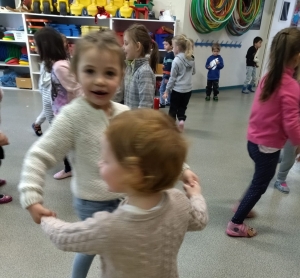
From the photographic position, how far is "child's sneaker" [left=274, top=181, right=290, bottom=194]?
2449mm

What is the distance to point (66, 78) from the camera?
6.95 feet

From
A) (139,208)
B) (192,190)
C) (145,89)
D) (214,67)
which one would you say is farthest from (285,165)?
(214,67)

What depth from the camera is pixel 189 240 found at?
1.86 m

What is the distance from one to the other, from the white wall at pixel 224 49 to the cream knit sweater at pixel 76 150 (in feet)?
16.0

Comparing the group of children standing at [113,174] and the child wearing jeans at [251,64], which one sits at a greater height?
the group of children standing at [113,174]

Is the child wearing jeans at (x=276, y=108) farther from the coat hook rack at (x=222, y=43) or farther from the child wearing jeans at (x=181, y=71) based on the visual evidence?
the coat hook rack at (x=222, y=43)

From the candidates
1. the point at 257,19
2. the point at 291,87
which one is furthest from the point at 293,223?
the point at 257,19

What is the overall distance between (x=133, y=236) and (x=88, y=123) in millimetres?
410

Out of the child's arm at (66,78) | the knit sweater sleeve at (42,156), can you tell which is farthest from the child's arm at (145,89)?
the knit sweater sleeve at (42,156)

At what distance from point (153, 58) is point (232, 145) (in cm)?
150

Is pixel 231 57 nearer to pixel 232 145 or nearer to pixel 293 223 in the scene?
pixel 232 145

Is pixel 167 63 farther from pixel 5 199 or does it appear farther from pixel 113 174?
pixel 113 174

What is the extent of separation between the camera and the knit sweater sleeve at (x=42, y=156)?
0.79 m

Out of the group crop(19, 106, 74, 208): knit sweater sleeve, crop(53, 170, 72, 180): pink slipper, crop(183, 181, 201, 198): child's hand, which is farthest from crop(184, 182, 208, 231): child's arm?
crop(53, 170, 72, 180): pink slipper
